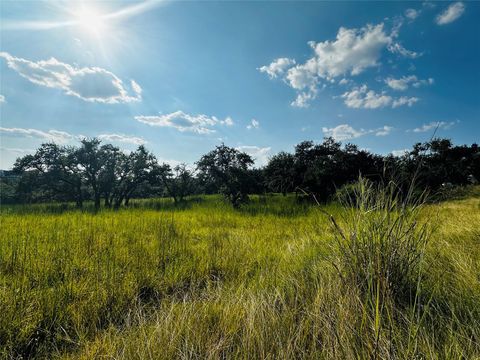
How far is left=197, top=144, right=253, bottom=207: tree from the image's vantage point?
12055 millimetres

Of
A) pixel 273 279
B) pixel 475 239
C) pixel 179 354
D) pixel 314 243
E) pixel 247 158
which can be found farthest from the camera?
pixel 247 158

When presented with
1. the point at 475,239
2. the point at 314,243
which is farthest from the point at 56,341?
the point at 475,239

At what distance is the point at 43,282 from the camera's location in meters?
2.23

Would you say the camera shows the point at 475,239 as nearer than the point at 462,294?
No

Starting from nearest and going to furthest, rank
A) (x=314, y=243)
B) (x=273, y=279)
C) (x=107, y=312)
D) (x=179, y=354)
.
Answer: (x=179, y=354)
(x=107, y=312)
(x=273, y=279)
(x=314, y=243)

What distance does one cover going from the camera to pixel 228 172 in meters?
12.5

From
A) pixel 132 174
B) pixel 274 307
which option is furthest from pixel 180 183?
pixel 274 307

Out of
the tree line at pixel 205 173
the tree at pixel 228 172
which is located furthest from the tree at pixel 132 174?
the tree at pixel 228 172

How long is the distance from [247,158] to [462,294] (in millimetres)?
11469

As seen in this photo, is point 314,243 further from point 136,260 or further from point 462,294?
point 136,260

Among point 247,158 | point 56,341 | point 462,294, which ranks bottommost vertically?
point 56,341

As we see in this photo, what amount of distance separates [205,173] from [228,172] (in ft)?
4.66

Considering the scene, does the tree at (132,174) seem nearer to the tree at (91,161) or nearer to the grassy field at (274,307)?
the tree at (91,161)

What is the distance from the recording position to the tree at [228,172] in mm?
12055
